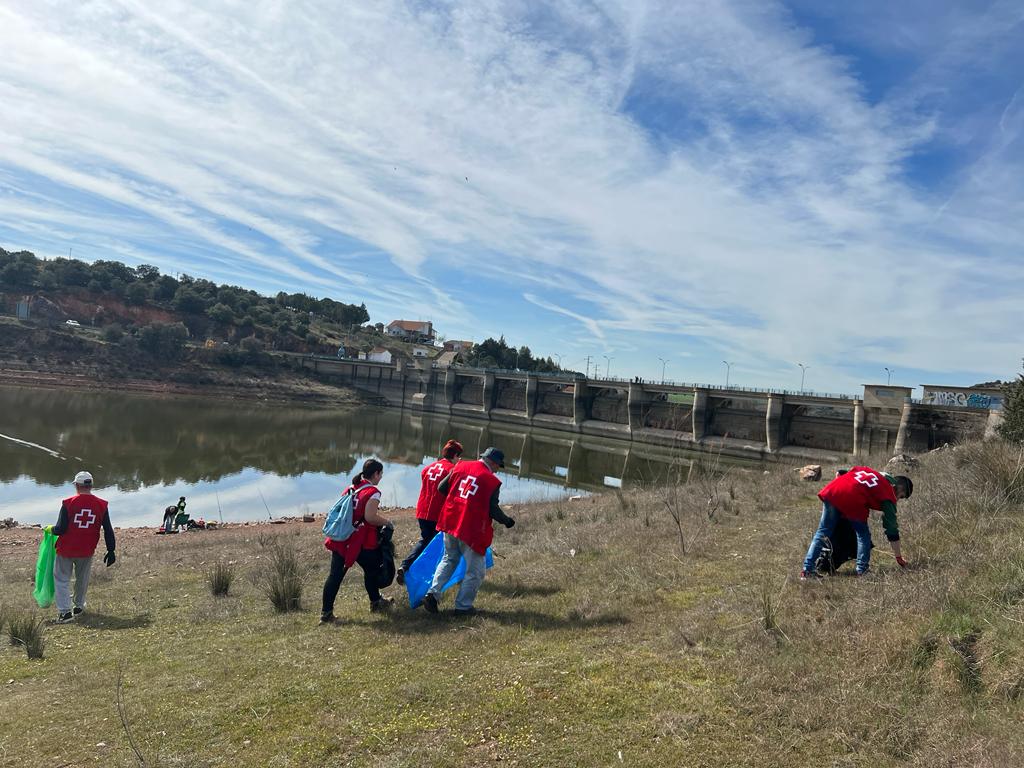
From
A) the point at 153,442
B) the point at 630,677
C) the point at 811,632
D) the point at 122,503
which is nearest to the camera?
the point at 630,677

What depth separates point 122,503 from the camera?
66.3ft

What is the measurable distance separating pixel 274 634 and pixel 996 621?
223 inches

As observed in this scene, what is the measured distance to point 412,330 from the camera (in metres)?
148

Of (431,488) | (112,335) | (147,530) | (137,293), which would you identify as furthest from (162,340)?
(431,488)

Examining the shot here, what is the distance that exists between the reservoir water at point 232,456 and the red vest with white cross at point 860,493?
14.7 feet

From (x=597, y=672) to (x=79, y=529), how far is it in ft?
21.0

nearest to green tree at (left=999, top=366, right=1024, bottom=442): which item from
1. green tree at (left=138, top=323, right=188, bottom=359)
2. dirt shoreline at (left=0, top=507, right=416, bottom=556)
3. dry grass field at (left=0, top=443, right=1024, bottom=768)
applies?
dry grass field at (left=0, top=443, right=1024, bottom=768)

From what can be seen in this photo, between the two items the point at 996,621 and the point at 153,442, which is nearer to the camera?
the point at 996,621

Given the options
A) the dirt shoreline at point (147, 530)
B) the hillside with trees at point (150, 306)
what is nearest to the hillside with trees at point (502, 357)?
the hillside with trees at point (150, 306)

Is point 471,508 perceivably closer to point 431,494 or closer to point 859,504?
point 431,494

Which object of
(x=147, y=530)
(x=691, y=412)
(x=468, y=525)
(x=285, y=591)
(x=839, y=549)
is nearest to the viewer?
(x=468, y=525)

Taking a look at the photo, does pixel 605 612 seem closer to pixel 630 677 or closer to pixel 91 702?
pixel 630 677

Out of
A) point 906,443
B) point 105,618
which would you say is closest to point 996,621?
point 105,618

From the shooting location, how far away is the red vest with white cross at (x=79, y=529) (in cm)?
697
